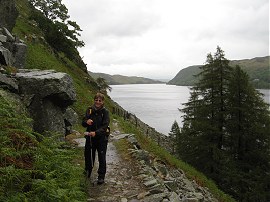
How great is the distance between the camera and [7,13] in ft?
63.6

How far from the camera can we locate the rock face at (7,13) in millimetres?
18750

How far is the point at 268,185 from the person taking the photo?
23219 millimetres

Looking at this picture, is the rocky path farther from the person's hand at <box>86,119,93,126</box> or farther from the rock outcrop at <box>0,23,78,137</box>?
the rock outcrop at <box>0,23,78,137</box>

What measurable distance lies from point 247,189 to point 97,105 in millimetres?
18651

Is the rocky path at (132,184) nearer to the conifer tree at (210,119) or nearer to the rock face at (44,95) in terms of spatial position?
the rock face at (44,95)

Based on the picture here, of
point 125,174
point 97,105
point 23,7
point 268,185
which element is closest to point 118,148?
point 125,174

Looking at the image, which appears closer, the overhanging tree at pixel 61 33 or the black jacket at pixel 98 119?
the black jacket at pixel 98 119

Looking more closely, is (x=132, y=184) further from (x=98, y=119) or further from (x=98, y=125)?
(x=98, y=119)

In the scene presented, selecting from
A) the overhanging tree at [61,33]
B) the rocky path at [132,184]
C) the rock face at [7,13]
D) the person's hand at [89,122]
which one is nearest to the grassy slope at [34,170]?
the rocky path at [132,184]

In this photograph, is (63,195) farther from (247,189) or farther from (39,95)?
(247,189)

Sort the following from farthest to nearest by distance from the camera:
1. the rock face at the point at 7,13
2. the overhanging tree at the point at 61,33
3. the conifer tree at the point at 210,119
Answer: the overhanging tree at the point at 61,33, the conifer tree at the point at 210,119, the rock face at the point at 7,13

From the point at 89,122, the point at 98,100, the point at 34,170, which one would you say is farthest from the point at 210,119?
the point at 34,170

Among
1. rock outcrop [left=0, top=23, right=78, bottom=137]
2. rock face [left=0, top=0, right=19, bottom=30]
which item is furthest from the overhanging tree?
rock outcrop [left=0, top=23, right=78, bottom=137]

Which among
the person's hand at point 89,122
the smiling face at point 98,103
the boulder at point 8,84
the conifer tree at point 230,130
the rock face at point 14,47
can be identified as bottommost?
the conifer tree at point 230,130
